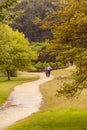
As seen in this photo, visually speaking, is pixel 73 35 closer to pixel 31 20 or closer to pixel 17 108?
pixel 17 108

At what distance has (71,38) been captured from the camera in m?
13.6

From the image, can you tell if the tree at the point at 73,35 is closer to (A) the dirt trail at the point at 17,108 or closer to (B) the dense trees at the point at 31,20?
(A) the dirt trail at the point at 17,108

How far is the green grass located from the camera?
46.5 feet

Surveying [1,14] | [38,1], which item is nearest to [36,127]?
[1,14]

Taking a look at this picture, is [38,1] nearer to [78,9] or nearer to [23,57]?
[23,57]

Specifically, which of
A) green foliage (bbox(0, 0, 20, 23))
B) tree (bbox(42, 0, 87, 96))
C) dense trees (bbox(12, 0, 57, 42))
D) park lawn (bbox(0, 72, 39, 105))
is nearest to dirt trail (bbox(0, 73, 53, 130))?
park lawn (bbox(0, 72, 39, 105))

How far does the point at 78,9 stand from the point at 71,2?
395 millimetres

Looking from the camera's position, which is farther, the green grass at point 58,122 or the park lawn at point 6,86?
the park lawn at point 6,86

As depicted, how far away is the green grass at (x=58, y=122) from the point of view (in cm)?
1418

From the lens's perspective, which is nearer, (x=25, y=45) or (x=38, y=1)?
(x=25, y=45)

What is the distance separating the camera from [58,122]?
1500cm

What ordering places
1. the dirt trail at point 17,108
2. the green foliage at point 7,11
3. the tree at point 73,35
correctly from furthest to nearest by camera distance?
the green foliage at point 7,11
the dirt trail at point 17,108
the tree at point 73,35

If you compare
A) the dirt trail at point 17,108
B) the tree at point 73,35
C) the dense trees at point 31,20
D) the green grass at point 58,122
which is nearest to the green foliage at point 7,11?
the dirt trail at point 17,108

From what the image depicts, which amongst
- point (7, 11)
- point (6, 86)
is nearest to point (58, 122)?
point (7, 11)
